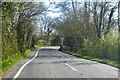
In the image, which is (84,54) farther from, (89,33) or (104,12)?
(104,12)

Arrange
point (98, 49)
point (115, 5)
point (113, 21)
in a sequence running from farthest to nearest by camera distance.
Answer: point (113, 21) → point (115, 5) → point (98, 49)

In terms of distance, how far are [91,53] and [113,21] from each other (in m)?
9.50

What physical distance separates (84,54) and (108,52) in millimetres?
7859

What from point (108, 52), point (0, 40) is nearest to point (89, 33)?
point (108, 52)

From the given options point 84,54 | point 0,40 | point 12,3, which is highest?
point 12,3

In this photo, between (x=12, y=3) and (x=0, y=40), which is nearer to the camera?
(x=12, y=3)

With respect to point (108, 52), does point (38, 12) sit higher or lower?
higher

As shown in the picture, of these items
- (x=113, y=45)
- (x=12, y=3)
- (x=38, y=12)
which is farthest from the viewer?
(x=38, y=12)

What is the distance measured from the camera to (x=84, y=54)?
27.1m

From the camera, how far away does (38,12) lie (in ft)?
85.1

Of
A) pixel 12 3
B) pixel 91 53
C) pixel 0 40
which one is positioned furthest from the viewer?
pixel 91 53

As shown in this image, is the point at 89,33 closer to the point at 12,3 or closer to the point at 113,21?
the point at 113,21

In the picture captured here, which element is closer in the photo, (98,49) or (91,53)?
(98,49)

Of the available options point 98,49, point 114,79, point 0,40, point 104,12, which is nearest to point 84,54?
point 98,49
